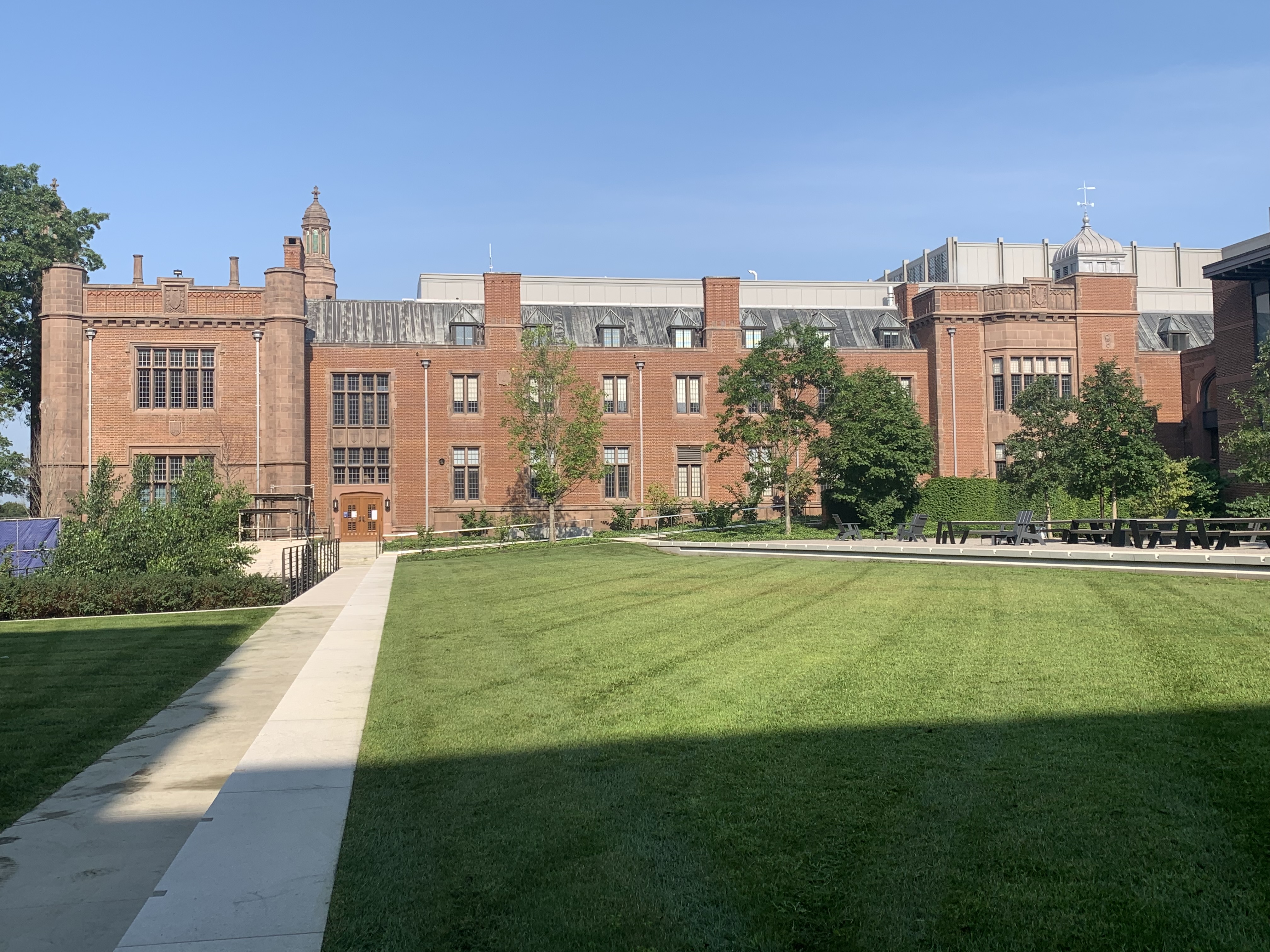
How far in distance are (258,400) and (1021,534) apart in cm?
3301

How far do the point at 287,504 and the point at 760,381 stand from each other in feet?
69.7

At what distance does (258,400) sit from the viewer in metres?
46.2

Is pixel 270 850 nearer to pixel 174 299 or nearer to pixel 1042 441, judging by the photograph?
pixel 1042 441

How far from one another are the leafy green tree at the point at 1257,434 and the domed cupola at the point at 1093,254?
40388 mm

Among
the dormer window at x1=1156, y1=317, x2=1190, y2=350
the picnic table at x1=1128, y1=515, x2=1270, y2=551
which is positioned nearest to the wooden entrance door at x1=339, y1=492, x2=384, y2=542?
the picnic table at x1=1128, y1=515, x2=1270, y2=551

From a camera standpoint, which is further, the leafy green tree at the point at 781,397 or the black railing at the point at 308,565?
the leafy green tree at the point at 781,397

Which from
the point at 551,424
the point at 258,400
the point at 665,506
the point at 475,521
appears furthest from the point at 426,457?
the point at 665,506

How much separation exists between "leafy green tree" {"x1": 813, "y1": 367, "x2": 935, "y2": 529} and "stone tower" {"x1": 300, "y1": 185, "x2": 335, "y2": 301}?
4560cm

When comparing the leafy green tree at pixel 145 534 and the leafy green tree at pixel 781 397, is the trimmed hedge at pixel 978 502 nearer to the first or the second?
the leafy green tree at pixel 781 397

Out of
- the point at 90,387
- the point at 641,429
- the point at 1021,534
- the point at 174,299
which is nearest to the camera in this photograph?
the point at 1021,534

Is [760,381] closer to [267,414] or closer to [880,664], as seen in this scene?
[267,414]

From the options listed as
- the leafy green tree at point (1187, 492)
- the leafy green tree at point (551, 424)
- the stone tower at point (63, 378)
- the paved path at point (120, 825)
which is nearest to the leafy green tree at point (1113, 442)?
the leafy green tree at point (1187, 492)

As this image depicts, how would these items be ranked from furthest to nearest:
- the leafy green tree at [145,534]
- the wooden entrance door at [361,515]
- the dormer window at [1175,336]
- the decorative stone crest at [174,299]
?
the dormer window at [1175,336] → the wooden entrance door at [361,515] → the decorative stone crest at [174,299] → the leafy green tree at [145,534]

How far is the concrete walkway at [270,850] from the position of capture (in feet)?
14.7
